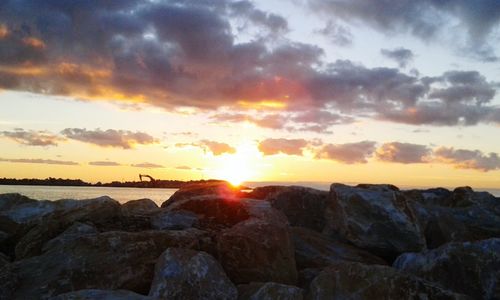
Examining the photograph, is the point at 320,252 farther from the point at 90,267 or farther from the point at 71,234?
the point at 71,234

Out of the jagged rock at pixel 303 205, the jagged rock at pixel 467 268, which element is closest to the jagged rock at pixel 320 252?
the jagged rock at pixel 467 268

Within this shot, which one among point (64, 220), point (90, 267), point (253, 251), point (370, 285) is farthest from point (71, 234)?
point (370, 285)

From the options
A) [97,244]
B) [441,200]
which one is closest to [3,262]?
[97,244]

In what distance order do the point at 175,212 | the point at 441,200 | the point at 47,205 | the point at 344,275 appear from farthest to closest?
the point at 441,200 → the point at 47,205 → the point at 175,212 → the point at 344,275

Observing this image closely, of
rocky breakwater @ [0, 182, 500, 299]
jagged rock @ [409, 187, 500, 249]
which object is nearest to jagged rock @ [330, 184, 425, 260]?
rocky breakwater @ [0, 182, 500, 299]

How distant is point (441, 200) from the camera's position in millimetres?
15930

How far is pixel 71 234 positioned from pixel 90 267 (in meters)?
1.44

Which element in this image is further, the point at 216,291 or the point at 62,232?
the point at 62,232

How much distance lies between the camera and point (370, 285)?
637 centimetres

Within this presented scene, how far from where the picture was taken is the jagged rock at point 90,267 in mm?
6844

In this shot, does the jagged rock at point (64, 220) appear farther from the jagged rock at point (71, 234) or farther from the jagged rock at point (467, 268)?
the jagged rock at point (467, 268)

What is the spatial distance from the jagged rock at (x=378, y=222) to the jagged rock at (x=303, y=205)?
1246 millimetres

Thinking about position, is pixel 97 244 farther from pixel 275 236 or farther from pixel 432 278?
pixel 432 278

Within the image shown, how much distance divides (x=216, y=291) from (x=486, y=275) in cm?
411
